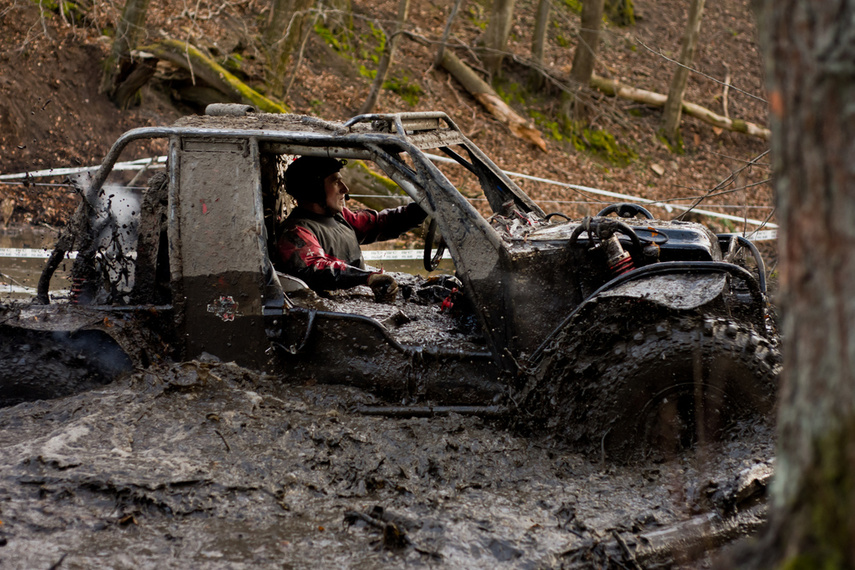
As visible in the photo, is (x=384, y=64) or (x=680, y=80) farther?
(x=680, y=80)

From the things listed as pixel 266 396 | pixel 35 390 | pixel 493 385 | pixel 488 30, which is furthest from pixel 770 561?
pixel 488 30

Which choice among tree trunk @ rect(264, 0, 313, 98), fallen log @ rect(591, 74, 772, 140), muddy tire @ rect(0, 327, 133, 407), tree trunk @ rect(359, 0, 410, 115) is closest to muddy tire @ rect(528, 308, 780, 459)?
muddy tire @ rect(0, 327, 133, 407)

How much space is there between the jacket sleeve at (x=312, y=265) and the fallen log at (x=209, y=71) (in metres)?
7.04

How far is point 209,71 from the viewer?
10.9 meters

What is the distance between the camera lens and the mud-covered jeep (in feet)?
10.6

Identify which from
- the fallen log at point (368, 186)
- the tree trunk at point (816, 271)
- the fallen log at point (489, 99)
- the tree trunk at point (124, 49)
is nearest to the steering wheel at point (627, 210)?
the tree trunk at point (816, 271)

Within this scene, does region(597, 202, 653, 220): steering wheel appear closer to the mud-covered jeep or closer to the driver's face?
the mud-covered jeep

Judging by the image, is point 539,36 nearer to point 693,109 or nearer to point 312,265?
point 693,109

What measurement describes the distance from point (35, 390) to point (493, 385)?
233 cm

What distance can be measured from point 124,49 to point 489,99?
6.63 m

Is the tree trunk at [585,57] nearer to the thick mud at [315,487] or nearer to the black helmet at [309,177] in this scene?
the black helmet at [309,177]

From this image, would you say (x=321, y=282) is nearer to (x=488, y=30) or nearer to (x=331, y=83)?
(x=331, y=83)

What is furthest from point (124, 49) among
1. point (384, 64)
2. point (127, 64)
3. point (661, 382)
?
point (661, 382)

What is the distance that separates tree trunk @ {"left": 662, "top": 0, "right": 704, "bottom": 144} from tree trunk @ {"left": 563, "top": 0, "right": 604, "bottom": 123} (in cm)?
170
